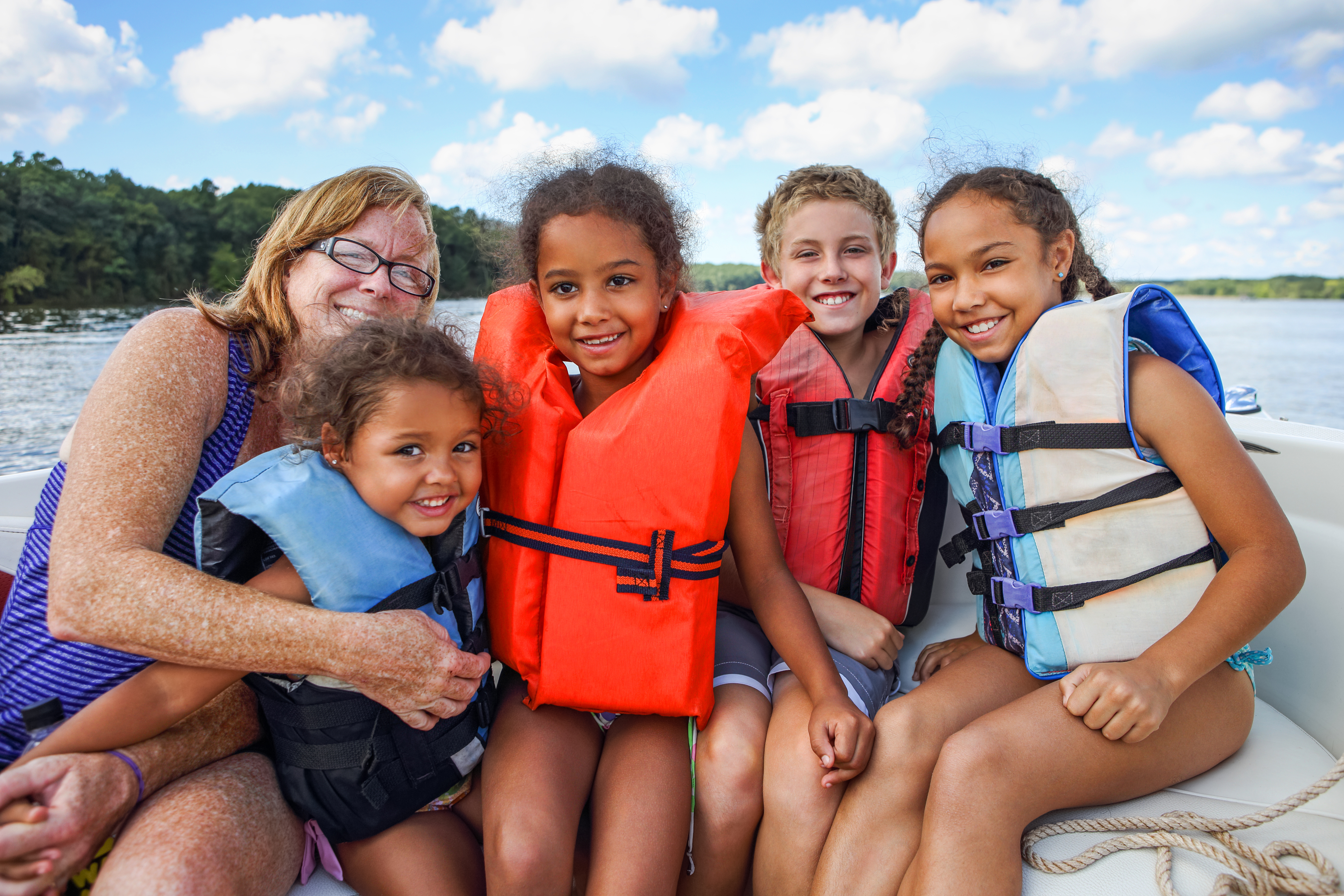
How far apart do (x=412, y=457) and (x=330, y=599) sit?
1.05 feet

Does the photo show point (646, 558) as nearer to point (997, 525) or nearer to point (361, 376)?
point (361, 376)

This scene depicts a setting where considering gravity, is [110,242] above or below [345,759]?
above

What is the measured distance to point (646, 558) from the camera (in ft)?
5.73

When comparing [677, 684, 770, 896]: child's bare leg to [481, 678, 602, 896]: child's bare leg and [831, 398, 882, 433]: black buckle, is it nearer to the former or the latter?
[481, 678, 602, 896]: child's bare leg

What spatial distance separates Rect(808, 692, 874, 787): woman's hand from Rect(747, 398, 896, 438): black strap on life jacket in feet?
2.77

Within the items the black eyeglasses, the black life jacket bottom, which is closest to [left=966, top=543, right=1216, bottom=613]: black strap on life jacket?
the black life jacket bottom

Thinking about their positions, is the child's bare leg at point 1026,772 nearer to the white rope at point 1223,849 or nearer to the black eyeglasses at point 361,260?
the white rope at point 1223,849

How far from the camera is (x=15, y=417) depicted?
6238 mm

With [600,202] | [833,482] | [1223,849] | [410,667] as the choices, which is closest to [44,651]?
[410,667]

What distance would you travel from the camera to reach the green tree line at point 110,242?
24.7m

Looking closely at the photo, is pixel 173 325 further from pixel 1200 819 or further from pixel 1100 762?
pixel 1200 819

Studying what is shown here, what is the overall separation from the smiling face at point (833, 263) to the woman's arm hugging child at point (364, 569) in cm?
114

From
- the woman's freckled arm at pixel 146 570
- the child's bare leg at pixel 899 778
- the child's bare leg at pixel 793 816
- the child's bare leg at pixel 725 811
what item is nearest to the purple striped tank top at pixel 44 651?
the woman's freckled arm at pixel 146 570

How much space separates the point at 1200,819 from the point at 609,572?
126 cm
